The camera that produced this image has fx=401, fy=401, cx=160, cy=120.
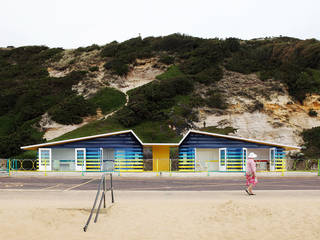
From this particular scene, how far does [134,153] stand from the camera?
111ft

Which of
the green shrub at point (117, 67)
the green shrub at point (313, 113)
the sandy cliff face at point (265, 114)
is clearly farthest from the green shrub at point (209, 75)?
the green shrub at point (313, 113)

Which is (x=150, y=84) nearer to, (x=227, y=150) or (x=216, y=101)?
(x=216, y=101)

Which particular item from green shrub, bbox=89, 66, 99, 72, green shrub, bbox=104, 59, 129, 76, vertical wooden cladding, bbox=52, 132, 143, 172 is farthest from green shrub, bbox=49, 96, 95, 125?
vertical wooden cladding, bbox=52, 132, 143, 172

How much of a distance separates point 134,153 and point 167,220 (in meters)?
23.0

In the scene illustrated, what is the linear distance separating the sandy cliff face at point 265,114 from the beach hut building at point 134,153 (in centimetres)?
1684

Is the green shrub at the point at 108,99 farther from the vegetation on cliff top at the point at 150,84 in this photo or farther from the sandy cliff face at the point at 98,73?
the sandy cliff face at the point at 98,73

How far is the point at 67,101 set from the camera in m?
59.3

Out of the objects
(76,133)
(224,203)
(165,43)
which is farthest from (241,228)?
(165,43)

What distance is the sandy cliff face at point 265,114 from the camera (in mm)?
50938

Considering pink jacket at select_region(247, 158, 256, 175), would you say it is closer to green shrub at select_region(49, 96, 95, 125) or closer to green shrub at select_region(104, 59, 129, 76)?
green shrub at select_region(49, 96, 95, 125)

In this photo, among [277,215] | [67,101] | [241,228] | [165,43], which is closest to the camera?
[241,228]

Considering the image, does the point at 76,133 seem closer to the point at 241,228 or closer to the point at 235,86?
the point at 235,86

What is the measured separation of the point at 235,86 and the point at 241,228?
5312 cm

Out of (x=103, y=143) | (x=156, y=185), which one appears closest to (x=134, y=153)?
(x=103, y=143)
